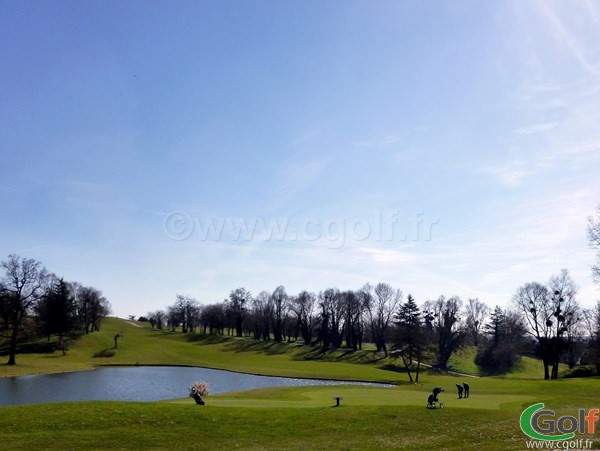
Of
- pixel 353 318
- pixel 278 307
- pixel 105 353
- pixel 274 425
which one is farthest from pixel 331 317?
pixel 274 425

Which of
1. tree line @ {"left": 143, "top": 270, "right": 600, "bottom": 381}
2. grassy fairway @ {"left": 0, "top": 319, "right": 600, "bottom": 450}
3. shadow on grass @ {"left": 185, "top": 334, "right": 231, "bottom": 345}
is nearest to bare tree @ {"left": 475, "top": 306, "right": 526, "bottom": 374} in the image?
tree line @ {"left": 143, "top": 270, "right": 600, "bottom": 381}

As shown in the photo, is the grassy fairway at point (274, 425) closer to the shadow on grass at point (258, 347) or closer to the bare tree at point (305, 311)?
the shadow on grass at point (258, 347)

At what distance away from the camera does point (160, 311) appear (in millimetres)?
173875

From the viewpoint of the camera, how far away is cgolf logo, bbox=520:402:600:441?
18250 millimetres

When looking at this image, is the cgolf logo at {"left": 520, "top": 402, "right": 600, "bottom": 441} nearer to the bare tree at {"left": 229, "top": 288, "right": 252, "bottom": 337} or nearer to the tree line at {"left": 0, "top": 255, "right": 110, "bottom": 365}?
the tree line at {"left": 0, "top": 255, "right": 110, "bottom": 365}

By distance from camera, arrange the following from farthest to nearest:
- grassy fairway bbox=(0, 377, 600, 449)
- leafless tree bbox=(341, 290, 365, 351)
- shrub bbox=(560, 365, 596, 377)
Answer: leafless tree bbox=(341, 290, 365, 351) → shrub bbox=(560, 365, 596, 377) → grassy fairway bbox=(0, 377, 600, 449)

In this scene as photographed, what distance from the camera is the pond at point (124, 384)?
139 feet

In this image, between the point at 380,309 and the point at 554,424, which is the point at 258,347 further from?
the point at 554,424

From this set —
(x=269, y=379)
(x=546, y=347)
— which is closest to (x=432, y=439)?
(x=269, y=379)

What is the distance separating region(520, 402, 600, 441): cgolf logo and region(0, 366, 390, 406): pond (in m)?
33.4

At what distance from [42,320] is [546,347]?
9344cm

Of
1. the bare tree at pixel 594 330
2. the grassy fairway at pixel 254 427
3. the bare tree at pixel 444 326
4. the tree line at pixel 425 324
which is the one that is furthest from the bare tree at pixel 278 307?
the grassy fairway at pixel 254 427

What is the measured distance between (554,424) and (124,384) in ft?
157

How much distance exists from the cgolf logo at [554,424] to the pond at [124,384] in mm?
33355
